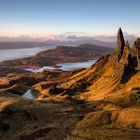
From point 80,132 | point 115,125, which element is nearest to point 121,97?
point 115,125

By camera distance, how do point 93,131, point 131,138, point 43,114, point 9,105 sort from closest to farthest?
point 131,138
point 93,131
point 43,114
point 9,105

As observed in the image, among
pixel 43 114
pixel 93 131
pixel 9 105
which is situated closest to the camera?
pixel 93 131

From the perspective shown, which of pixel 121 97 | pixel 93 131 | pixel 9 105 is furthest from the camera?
pixel 121 97

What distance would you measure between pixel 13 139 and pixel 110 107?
1880 inches

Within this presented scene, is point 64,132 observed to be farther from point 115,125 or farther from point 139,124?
point 139,124

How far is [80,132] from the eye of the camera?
274ft

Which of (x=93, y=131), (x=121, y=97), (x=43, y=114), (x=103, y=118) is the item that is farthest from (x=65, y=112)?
(x=121, y=97)

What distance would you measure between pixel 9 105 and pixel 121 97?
53.0 metres

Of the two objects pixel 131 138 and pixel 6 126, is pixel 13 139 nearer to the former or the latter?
pixel 6 126

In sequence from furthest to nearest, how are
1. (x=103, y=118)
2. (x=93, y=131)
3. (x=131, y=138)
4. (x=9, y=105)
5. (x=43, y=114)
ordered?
(x=9, y=105) < (x=43, y=114) < (x=103, y=118) < (x=93, y=131) < (x=131, y=138)

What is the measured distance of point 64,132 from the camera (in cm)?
8444

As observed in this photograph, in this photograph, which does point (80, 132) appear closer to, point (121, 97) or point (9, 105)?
point (9, 105)

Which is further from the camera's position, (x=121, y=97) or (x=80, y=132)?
(x=121, y=97)

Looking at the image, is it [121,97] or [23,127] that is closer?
[23,127]
